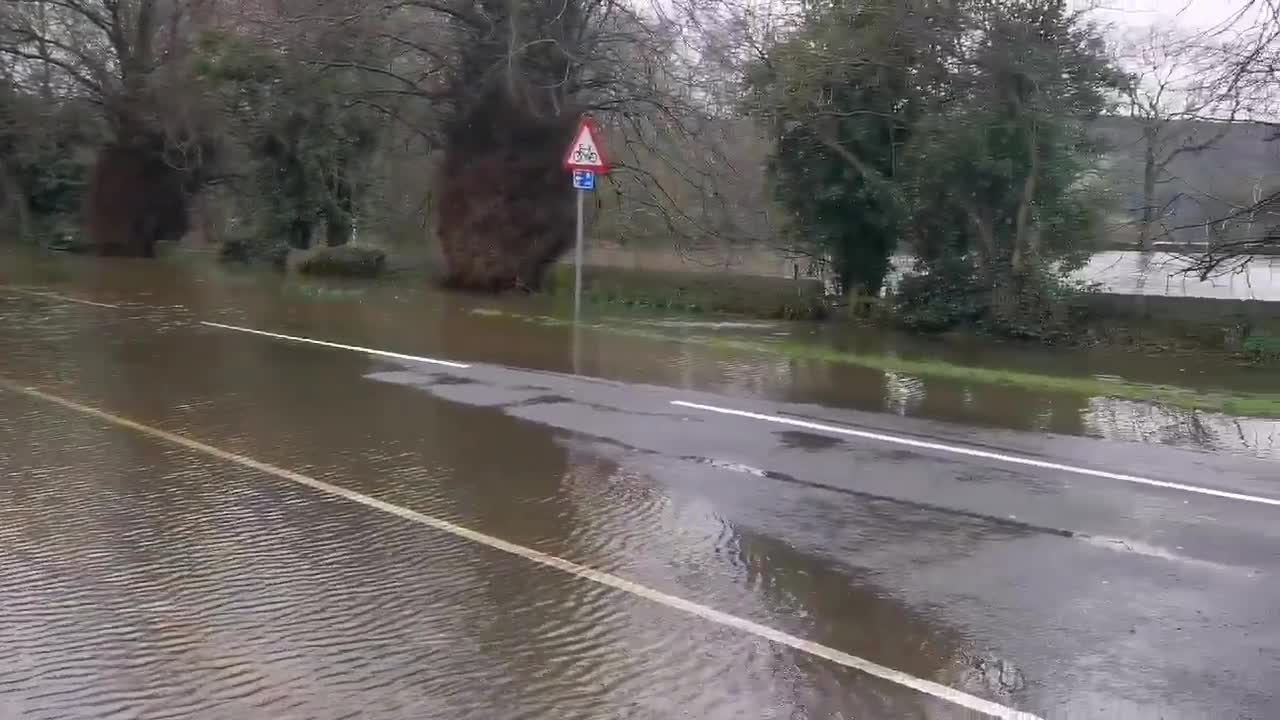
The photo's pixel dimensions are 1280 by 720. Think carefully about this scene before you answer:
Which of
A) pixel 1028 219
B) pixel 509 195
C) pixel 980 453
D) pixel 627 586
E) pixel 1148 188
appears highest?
pixel 1148 188

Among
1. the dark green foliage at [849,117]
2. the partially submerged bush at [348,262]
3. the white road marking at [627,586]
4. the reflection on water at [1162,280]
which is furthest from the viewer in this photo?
the partially submerged bush at [348,262]

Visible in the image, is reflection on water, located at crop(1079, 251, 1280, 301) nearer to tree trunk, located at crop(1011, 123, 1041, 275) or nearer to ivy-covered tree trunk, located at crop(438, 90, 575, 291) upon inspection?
tree trunk, located at crop(1011, 123, 1041, 275)

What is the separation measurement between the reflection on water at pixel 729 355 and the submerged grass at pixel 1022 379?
25cm

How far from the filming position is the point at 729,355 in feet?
47.9

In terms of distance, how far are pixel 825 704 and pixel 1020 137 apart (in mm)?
12294

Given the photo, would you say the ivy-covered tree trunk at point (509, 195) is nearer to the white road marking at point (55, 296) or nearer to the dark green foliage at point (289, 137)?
the dark green foliage at point (289, 137)

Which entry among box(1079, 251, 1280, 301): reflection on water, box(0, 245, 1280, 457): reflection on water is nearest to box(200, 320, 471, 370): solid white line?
box(0, 245, 1280, 457): reflection on water

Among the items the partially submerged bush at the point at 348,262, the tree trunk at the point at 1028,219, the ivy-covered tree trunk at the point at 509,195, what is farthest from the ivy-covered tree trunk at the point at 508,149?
the tree trunk at the point at 1028,219

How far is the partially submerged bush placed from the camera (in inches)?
956

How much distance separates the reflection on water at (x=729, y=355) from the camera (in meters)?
10.9

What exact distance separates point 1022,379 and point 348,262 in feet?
50.2

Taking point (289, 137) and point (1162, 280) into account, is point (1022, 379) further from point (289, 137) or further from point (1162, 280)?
point (289, 137)

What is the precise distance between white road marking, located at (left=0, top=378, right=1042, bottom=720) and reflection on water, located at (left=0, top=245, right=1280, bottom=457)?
487 centimetres

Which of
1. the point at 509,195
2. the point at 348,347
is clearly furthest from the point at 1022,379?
the point at 509,195
